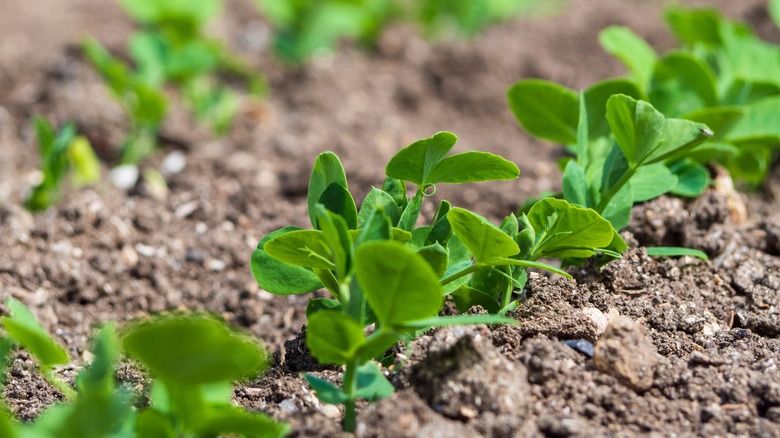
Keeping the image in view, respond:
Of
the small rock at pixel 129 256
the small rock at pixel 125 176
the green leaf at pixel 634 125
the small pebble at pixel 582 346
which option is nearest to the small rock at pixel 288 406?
the small pebble at pixel 582 346

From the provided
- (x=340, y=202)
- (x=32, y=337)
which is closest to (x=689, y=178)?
(x=340, y=202)

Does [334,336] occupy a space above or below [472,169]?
below

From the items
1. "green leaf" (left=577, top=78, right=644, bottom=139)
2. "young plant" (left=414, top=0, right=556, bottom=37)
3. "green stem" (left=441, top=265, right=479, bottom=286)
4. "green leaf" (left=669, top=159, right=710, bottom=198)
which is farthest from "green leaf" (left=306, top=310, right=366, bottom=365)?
"young plant" (left=414, top=0, right=556, bottom=37)

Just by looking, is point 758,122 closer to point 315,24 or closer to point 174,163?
point 174,163

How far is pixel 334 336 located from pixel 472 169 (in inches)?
14.5

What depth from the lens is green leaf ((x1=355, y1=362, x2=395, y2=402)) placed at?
3.99ft

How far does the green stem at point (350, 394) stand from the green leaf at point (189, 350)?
8.5 inches

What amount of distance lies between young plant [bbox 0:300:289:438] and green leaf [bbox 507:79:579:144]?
84 centimetres

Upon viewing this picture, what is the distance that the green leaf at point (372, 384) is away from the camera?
1216 millimetres

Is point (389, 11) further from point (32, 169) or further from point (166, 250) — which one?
point (166, 250)

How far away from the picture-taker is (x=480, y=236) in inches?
50.2

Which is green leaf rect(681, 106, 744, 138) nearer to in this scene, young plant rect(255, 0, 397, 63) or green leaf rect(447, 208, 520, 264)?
green leaf rect(447, 208, 520, 264)

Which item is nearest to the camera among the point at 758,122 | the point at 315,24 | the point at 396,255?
the point at 396,255

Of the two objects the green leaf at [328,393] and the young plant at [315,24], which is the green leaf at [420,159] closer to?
the green leaf at [328,393]
